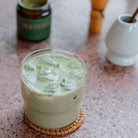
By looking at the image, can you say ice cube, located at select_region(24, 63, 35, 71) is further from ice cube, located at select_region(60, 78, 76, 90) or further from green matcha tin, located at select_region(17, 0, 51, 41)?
green matcha tin, located at select_region(17, 0, 51, 41)

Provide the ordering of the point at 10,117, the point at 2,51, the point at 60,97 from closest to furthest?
1. the point at 60,97
2. the point at 10,117
3. the point at 2,51

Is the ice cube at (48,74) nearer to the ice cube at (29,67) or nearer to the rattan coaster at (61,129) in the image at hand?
the ice cube at (29,67)

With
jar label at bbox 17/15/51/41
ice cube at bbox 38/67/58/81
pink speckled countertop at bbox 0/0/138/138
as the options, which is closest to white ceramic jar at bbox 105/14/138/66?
pink speckled countertop at bbox 0/0/138/138

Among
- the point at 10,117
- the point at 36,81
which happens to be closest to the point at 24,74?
the point at 36,81

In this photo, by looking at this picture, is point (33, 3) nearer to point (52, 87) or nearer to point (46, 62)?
point (46, 62)

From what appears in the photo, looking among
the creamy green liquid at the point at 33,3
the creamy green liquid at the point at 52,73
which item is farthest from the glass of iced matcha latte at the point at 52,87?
the creamy green liquid at the point at 33,3

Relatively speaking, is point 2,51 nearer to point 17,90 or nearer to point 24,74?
point 17,90
